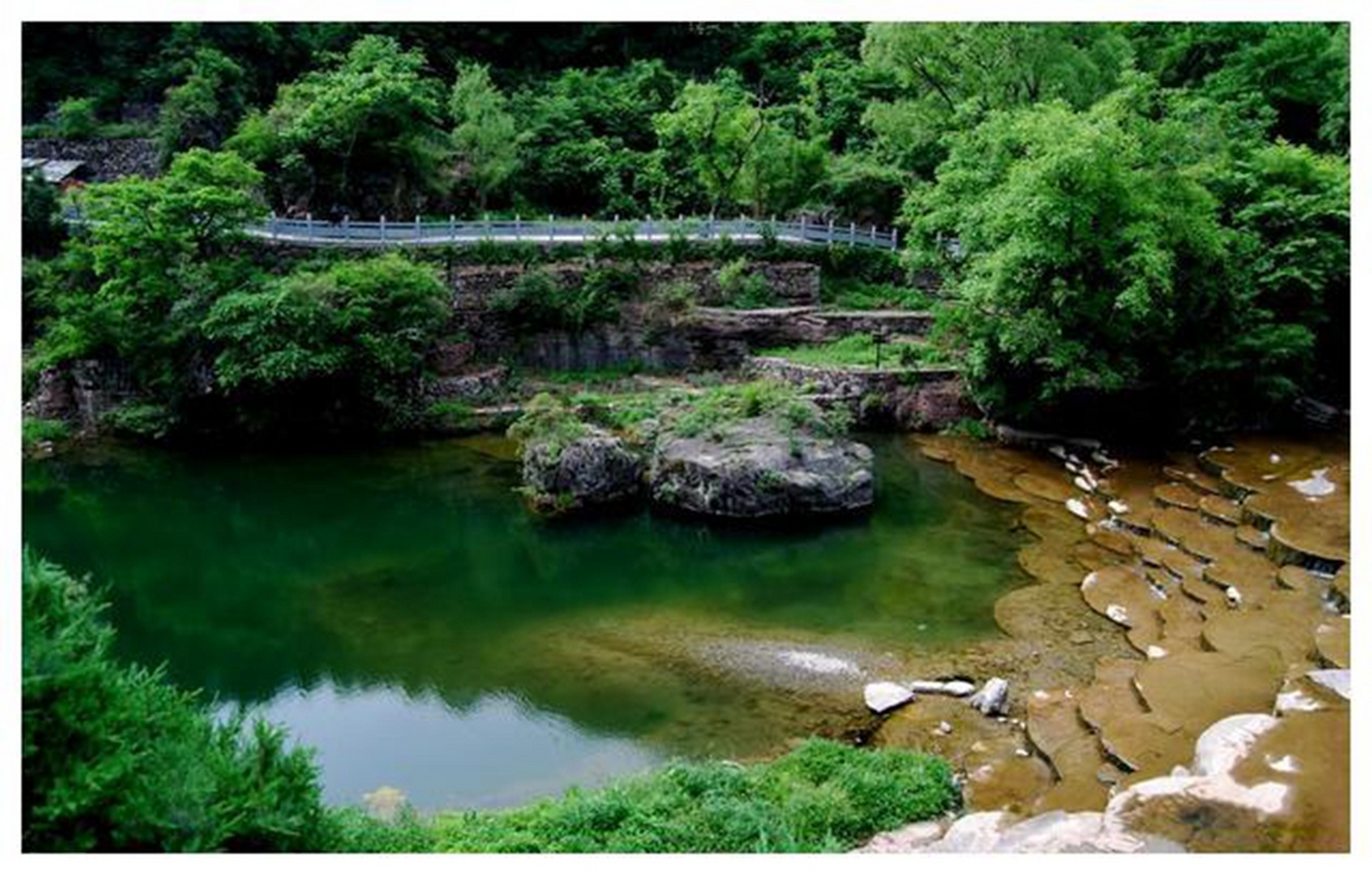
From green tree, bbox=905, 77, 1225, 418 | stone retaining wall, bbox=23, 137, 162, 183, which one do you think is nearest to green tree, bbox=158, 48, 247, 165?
stone retaining wall, bbox=23, 137, 162, 183

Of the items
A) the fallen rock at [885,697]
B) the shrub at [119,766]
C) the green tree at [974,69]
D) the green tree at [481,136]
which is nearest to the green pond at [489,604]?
the fallen rock at [885,697]

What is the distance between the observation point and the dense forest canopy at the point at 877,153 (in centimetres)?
2148

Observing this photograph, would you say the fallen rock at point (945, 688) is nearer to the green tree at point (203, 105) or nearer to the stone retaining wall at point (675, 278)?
the stone retaining wall at point (675, 278)

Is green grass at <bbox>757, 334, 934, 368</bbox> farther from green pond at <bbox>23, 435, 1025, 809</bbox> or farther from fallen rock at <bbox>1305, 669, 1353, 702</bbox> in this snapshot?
fallen rock at <bbox>1305, 669, 1353, 702</bbox>

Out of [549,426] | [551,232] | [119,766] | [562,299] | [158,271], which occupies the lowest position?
[549,426]

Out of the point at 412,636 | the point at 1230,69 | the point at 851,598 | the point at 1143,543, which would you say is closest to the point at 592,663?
the point at 412,636

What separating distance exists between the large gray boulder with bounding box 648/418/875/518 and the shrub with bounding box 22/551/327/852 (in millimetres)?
11290

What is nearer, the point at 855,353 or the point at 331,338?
Answer: the point at 331,338

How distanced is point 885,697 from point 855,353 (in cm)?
1449

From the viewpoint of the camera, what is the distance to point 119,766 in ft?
22.8

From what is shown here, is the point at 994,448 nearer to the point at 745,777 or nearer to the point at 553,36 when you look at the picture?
the point at 745,777

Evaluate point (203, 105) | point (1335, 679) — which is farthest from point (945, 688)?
point (203, 105)

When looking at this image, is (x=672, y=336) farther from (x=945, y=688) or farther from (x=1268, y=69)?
(x=1268, y=69)

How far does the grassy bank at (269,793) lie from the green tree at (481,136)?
2324 cm
